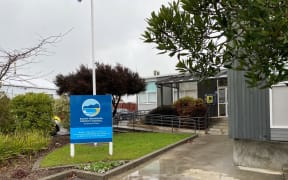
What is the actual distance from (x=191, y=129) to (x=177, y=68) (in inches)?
542

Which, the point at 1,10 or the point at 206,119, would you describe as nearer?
the point at 1,10

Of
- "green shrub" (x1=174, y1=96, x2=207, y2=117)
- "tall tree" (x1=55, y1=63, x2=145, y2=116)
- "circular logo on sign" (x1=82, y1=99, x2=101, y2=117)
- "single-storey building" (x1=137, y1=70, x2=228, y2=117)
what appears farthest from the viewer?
"single-storey building" (x1=137, y1=70, x2=228, y2=117)

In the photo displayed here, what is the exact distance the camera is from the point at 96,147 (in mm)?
11086

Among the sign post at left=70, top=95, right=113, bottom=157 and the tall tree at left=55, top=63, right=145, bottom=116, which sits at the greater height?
the tall tree at left=55, top=63, right=145, bottom=116

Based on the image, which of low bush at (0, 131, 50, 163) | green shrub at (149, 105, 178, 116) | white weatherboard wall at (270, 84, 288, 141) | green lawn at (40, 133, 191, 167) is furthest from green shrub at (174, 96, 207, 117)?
white weatherboard wall at (270, 84, 288, 141)

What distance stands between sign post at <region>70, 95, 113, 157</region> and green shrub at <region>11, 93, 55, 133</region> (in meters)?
3.79

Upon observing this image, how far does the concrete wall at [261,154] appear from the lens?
7.72 metres

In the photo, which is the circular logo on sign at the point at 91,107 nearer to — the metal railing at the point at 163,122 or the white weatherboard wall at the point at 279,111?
the white weatherboard wall at the point at 279,111

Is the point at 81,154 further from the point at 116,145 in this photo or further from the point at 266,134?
the point at 266,134

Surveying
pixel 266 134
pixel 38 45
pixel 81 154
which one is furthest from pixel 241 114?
pixel 38 45

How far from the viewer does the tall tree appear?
15.5 m

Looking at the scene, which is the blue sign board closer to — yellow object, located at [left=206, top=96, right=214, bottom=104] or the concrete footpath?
the concrete footpath

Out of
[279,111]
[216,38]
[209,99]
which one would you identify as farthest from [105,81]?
[216,38]

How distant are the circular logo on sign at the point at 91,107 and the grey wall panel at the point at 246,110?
4017mm
